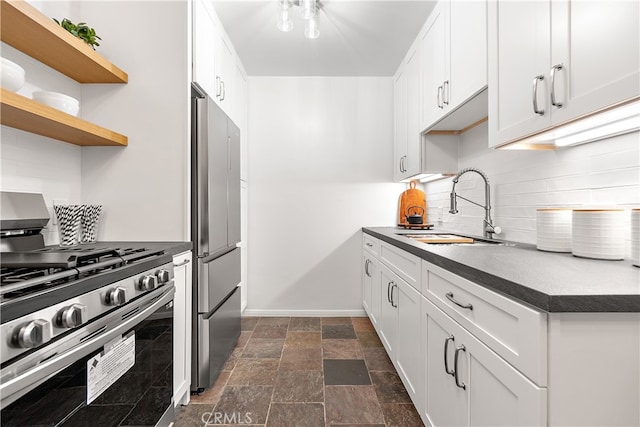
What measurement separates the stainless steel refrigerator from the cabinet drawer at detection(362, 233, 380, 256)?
3.80 feet

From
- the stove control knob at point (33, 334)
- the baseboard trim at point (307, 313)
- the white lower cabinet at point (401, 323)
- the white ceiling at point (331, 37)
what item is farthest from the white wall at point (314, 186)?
the stove control knob at point (33, 334)

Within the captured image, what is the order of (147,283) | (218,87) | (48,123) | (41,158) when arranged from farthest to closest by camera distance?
(218,87) → (41,158) → (48,123) → (147,283)

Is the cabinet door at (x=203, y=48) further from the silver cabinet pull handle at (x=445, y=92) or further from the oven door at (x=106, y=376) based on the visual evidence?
the silver cabinet pull handle at (x=445, y=92)

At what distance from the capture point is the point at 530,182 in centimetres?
174

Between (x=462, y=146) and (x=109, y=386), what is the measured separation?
8.63ft

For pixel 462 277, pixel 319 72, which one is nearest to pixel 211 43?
pixel 319 72

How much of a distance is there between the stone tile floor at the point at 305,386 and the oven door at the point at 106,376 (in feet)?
1.23

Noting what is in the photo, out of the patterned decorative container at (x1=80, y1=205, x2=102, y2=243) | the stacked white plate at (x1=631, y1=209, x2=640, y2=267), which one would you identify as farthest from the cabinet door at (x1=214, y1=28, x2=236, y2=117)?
the stacked white plate at (x1=631, y1=209, x2=640, y2=267)

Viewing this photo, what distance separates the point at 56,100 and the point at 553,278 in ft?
6.49

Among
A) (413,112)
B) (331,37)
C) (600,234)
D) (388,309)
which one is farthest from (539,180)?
(331,37)

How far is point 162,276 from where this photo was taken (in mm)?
1400

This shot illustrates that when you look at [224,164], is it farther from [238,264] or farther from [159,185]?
[238,264]

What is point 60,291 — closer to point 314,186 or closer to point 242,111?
point 242,111

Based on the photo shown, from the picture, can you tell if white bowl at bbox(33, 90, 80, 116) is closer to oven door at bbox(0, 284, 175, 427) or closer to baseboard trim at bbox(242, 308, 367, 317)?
oven door at bbox(0, 284, 175, 427)
